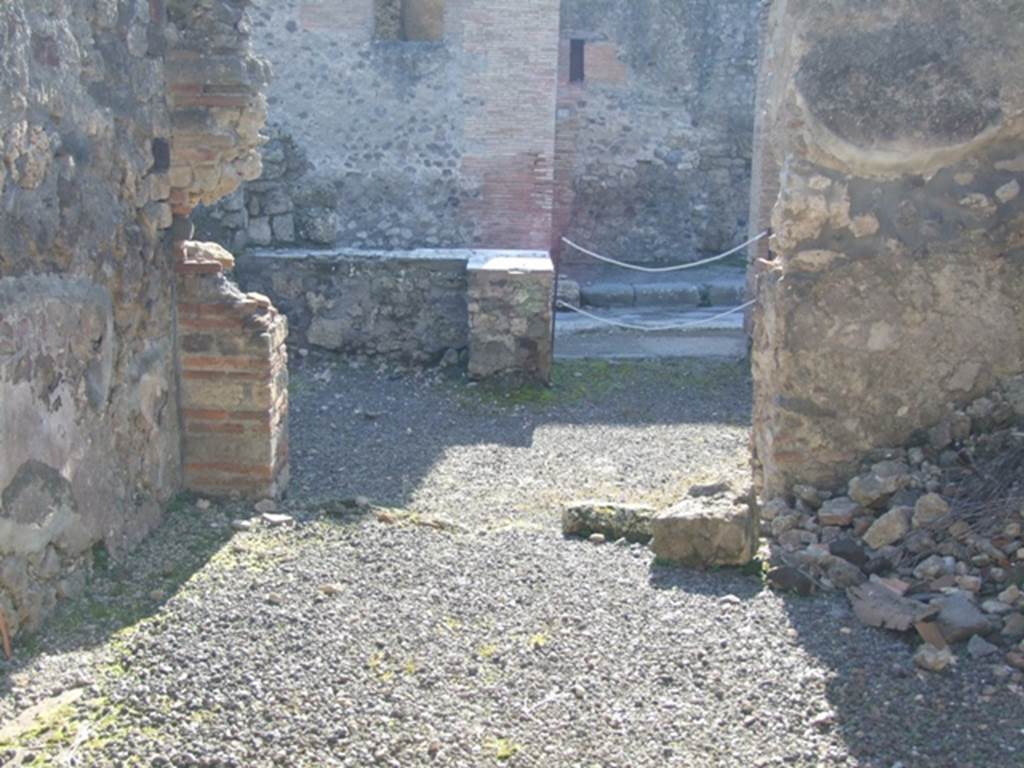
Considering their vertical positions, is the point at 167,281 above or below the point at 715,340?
above

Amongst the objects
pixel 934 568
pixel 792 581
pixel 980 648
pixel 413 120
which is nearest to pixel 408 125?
pixel 413 120

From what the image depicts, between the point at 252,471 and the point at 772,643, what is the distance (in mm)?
2409

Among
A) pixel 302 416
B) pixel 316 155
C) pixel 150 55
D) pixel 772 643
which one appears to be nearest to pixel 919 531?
pixel 772 643

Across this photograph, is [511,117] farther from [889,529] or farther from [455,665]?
[455,665]

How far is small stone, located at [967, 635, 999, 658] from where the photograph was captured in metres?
3.60

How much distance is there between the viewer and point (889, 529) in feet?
14.5

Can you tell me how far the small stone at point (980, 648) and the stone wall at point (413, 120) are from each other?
9.68 meters

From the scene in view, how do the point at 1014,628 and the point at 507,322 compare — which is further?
the point at 507,322

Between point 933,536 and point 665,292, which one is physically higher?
point 933,536

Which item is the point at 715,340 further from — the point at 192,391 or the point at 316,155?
the point at 192,391

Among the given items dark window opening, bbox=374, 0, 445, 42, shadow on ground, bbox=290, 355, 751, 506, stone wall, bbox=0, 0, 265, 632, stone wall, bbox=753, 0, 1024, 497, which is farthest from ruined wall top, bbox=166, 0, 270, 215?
dark window opening, bbox=374, 0, 445, 42

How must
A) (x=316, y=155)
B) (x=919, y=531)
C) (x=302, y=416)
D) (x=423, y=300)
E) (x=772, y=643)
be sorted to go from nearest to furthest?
(x=772, y=643)
(x=919, y=531)
(x=302, y=416)
(x=423, y=300)
(x=316, y=155)

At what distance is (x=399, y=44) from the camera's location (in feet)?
41.8

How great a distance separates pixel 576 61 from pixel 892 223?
1062 centimetres
